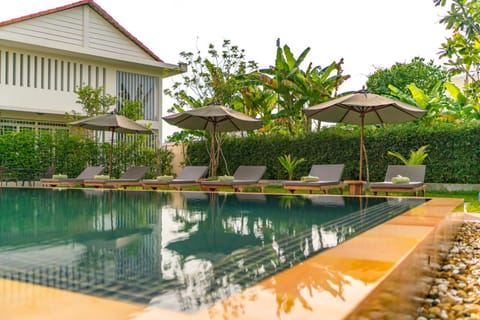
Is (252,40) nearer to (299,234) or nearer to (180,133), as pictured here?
(180,133)

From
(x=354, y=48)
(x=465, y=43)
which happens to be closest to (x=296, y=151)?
(x=465, y=43)

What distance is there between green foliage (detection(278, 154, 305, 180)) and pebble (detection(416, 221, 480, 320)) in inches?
369

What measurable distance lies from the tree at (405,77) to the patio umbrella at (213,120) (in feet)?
75.7

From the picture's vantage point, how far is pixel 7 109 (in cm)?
1858

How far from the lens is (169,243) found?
3684mm

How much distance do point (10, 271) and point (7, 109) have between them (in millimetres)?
18286

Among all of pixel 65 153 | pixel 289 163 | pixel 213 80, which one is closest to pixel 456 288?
pixel 289 163

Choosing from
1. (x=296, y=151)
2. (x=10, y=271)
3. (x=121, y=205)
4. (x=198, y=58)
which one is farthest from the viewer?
(x=198, y=58)

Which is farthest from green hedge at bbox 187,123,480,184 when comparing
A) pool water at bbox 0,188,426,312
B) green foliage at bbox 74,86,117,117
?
pool water at bbox 0,188,426,312

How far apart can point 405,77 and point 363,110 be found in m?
26.2

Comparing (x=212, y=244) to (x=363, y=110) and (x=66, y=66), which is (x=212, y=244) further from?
(x=66, y=66)

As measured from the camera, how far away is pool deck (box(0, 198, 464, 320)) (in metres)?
1.73

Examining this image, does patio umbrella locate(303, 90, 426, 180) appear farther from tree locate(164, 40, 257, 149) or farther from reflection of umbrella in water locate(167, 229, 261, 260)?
tree locate(164, 40, 257, 149)

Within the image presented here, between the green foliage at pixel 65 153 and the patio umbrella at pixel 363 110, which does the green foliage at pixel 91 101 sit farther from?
the patio umbrella at pixel 363 110
